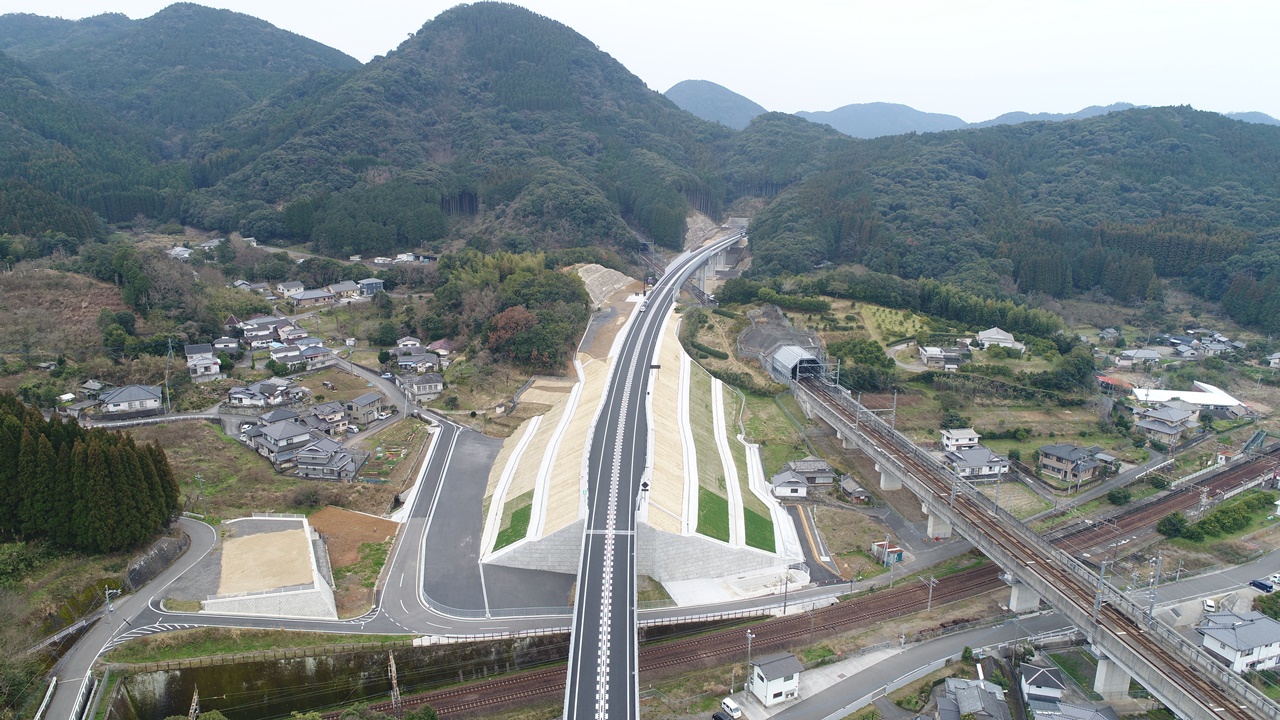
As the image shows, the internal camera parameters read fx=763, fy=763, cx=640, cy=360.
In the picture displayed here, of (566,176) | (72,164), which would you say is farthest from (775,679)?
(72,164)

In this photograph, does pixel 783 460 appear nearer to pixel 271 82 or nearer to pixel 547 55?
pixel 547 55

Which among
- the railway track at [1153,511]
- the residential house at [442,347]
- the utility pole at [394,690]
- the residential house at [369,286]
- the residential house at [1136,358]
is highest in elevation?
the residential house at [369,286]

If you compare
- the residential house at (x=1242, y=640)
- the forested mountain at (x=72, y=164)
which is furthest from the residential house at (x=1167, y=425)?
the forested mountain at (x=72, y=164)

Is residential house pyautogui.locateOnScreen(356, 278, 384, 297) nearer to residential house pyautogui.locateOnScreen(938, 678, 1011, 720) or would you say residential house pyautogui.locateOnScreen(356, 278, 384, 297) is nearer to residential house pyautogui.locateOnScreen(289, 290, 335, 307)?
residential house pyautogui.locateOnScreen(289, 290, 335, 307)

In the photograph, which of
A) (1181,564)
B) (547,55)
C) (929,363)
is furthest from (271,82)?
(1181,564)

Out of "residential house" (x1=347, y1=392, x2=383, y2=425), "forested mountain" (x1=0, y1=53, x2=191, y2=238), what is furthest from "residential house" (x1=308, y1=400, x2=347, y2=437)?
"forested mountain" (x1=0, y1=53, x2=191, y2=238)

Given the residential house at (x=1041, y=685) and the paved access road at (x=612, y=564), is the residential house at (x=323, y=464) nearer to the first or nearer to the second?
the paved access road at (x=612, y=564)

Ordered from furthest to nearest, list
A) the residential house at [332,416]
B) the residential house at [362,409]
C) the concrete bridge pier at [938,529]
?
1. the residential house at [362,409]
2. the residential house at [332,416]
3. the concrete bridge pier at [938,529]

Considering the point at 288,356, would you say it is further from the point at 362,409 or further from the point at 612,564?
the point at 612,564

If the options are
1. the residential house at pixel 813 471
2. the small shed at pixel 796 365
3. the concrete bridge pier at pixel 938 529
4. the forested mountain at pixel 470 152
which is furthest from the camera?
the forested mountain at pixel 470 152
